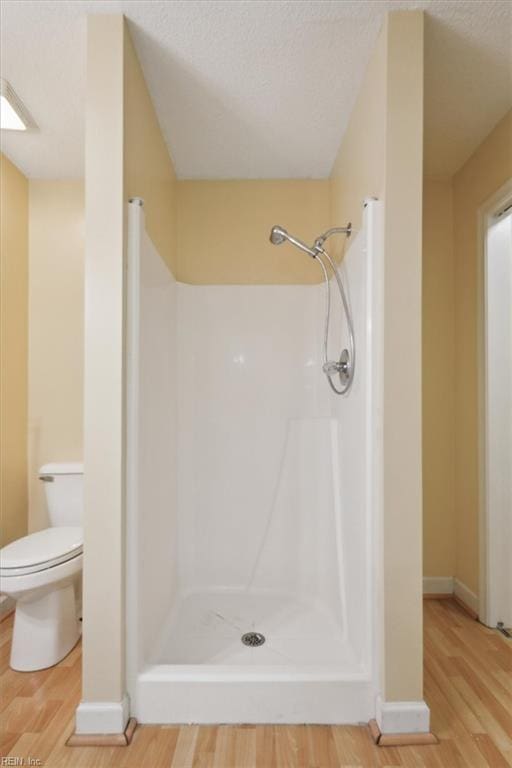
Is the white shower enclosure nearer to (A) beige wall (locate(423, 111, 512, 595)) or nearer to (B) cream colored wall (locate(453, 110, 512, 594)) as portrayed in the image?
(A) beige wall (locate(423, 111, 512, 595))

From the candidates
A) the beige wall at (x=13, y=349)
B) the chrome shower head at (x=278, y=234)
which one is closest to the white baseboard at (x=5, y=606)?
the beige wall at (x=13, y=349)

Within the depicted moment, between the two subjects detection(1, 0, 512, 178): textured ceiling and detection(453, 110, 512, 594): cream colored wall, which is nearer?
detection(1, 0, 512, 178): textured ceiling

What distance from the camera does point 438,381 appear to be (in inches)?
96.7

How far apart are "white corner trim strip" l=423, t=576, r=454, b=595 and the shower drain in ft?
3.44

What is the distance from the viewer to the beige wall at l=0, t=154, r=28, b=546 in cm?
222

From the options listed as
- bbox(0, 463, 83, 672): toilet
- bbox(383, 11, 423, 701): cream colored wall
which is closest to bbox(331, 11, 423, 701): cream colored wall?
bbox(383, 11, 423, 701): cream colored wall

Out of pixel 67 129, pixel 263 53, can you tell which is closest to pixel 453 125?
pixel 263 53

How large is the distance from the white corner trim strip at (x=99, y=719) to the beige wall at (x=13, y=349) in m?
1.13

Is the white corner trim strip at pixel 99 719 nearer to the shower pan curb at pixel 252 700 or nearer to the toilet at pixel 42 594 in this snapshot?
the shower pan curb at pixel 252 700

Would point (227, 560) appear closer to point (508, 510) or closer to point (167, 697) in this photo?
point (167, 697)

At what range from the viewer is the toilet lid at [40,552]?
5.41ft

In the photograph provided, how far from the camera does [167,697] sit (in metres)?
1.45

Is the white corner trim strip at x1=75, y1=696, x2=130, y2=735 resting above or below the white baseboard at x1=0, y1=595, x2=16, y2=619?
above

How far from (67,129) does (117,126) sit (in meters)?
0.79
